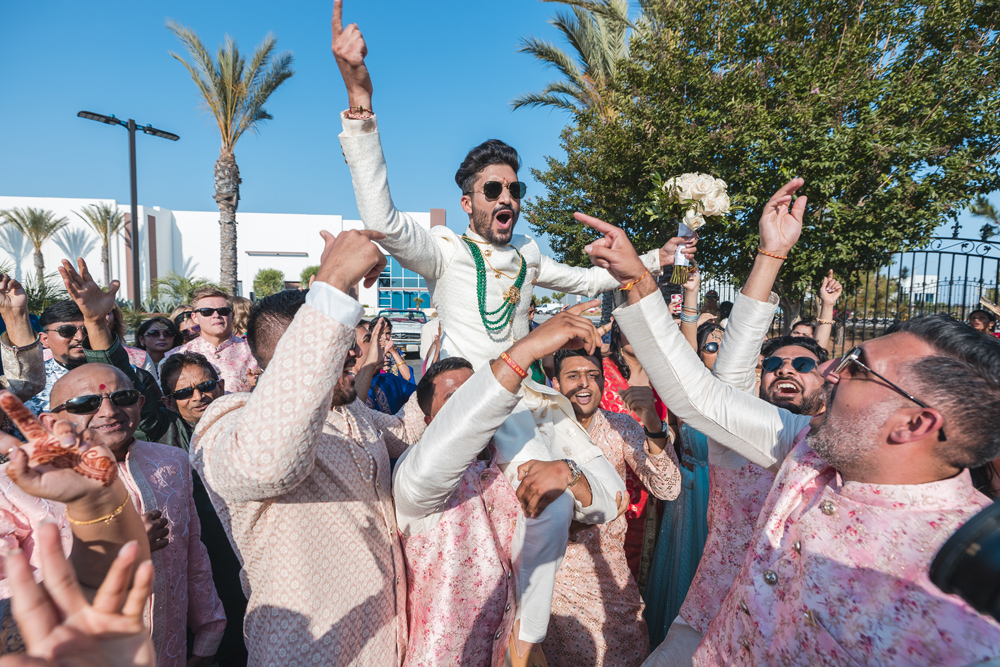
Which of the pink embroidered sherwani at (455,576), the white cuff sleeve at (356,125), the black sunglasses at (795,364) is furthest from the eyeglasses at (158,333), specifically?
the black sunglasses at (795,364)

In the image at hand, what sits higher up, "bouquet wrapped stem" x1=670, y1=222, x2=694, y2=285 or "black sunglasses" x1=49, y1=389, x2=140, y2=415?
"bouquet wrapped stem" x1=670, y1=222, x2=694, y2=285

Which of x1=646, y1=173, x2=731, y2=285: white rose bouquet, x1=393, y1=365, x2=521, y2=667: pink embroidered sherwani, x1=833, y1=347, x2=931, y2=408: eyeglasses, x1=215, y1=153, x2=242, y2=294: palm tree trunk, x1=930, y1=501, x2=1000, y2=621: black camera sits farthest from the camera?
x1=215, y1=153, x2=242, y2=294: palm tree trunk

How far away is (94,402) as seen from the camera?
230 centimetres

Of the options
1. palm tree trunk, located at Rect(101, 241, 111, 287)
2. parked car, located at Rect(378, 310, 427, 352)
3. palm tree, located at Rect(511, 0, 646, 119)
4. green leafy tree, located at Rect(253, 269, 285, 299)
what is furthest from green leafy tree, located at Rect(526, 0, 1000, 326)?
palm tree trunk, located at Rect(101, 241, 111, 287)

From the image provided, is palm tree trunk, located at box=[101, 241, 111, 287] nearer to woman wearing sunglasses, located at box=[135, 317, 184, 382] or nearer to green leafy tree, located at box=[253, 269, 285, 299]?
green leafy tree, located at box=[253, 269, 285, 299]

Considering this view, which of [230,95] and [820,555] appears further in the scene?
[230,95]

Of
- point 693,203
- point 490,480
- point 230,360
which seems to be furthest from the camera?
point 230,360

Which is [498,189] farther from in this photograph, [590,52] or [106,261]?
[106,261]

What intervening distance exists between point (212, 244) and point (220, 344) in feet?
151

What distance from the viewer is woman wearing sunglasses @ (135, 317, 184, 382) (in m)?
4.97

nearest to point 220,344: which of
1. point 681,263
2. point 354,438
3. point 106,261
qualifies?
point 354,438

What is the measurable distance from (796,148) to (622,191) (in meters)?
3.22

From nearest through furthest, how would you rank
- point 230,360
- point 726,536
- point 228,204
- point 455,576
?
point 455,576 → point 726,536 → point 230,360 → point 228,204

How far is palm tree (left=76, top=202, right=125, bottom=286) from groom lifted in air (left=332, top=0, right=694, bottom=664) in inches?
1581
